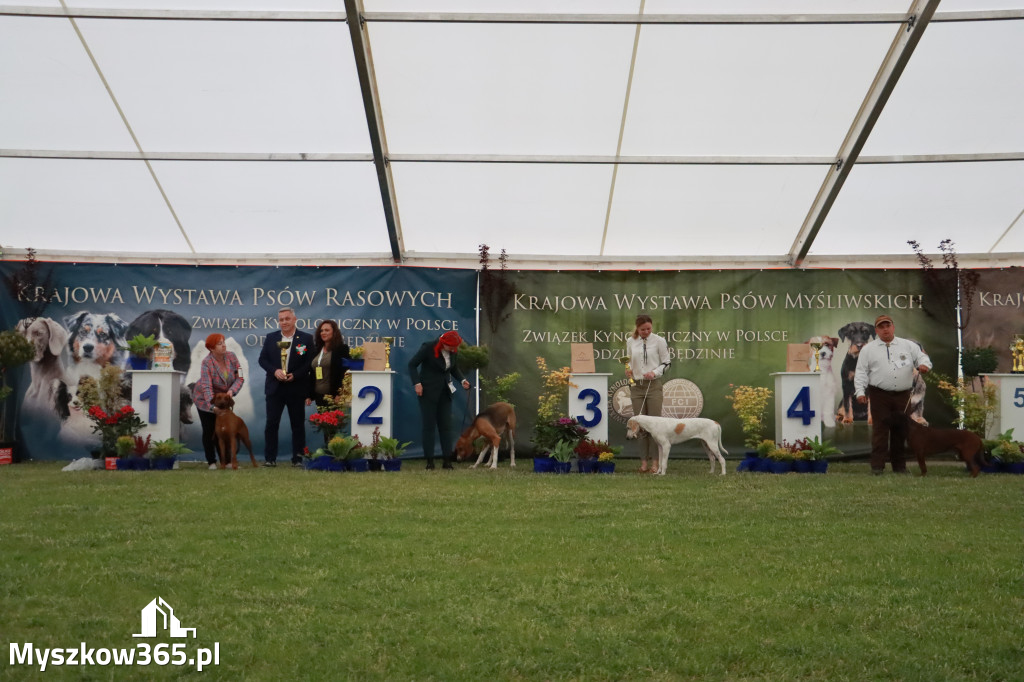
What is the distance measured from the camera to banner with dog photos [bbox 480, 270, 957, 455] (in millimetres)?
13734

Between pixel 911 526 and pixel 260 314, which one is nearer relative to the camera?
pixel 911 526

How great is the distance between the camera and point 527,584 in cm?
418

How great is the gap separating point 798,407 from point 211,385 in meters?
7.36

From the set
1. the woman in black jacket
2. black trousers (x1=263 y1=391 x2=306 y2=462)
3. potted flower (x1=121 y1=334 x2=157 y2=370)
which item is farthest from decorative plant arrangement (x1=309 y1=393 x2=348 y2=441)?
potted flower (x1=121 y1=334 x2=157 y2=370)

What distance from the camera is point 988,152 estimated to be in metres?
11.7

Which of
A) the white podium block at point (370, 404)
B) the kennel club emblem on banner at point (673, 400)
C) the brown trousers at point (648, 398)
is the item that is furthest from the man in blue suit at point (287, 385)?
the kennel club emblem on banner at point (673, 400)

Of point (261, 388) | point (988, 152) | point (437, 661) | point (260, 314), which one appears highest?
point (988, 152)

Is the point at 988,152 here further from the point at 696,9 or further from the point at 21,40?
the point at 21,40

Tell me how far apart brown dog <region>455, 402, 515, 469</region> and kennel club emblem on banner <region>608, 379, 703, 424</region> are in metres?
2.70

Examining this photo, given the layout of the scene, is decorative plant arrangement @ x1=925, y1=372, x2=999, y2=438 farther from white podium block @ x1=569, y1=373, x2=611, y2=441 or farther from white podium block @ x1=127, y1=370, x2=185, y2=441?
white podium block @ x1=127, y1=370, x2=185, y2=441

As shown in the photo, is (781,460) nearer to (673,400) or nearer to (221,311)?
(673,400)

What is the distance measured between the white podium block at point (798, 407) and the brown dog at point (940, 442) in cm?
131

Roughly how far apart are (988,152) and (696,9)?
4.61m

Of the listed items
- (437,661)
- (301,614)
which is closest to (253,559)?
(301,614)
